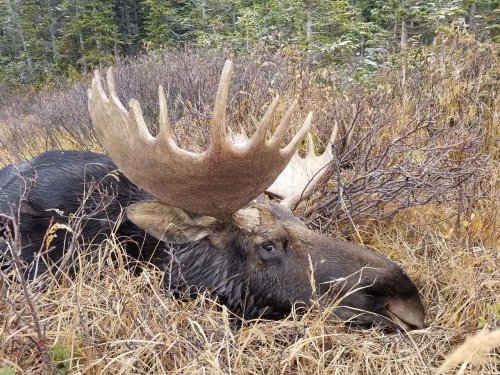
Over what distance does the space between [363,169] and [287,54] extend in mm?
4087

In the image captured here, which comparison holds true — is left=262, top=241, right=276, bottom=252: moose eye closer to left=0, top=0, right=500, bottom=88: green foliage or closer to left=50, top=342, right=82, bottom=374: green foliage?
left=50, top=342, right=82, bottom=374: green foliage

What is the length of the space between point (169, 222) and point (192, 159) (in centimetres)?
49

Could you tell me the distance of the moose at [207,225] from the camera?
2148mm

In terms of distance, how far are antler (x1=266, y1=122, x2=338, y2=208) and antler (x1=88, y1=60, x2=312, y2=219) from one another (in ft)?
2.33

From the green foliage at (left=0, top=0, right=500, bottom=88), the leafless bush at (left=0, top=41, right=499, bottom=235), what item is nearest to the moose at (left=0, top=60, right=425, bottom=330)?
the leafless bush at (left=0, top=41, right=499, bottom=235)

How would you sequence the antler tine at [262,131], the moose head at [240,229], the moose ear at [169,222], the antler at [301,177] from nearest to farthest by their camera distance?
1. the antler tine at [262,131]
2. the moose head at [240,229]
3. the moose ear at [169,222]
4. the antler at [301,177]

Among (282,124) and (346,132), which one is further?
(346,132)

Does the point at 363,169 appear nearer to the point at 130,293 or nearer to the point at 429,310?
the point at 429,310

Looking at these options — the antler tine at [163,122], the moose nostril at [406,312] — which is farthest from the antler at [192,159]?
the moose nostril at [406,312]

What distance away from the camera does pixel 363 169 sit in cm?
338

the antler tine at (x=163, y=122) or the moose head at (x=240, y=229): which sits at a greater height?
the antler tine at (x=163, y=122)

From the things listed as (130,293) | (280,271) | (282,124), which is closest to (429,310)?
(280,271)

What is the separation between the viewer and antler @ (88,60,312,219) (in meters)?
2.07

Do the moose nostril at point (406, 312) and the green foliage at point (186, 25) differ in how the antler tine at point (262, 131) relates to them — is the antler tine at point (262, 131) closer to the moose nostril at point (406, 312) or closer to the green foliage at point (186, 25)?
the moose nostril at point (406, 312)
